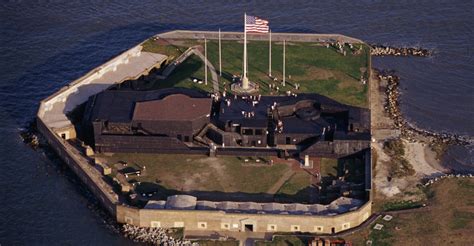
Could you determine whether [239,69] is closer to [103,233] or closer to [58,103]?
[58,103]

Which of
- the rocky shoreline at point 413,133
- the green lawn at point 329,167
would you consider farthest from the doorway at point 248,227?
the rocky shoreline at point 413,133

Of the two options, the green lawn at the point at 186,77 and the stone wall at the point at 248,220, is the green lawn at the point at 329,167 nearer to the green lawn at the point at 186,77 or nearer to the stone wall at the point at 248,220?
the stone wall at the point at 248,220

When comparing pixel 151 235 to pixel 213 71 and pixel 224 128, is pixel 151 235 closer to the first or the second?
pixel 224 128

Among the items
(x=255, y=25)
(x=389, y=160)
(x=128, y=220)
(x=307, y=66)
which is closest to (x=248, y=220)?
(x=128, y=220)

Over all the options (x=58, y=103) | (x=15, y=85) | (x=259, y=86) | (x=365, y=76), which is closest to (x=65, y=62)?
(x=15, y=85)

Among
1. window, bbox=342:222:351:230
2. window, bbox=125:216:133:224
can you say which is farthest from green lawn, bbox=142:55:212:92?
window, bbox=342:222:351:230
